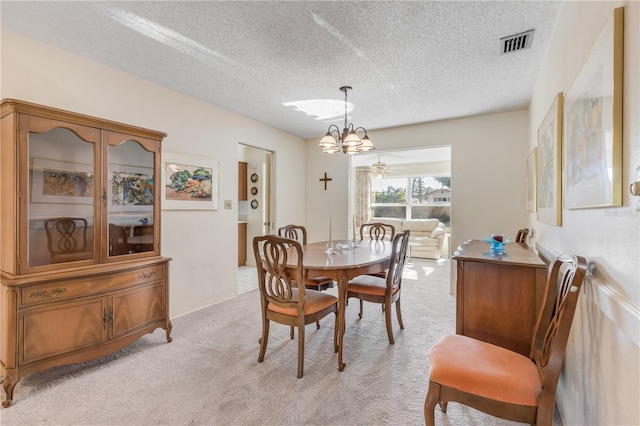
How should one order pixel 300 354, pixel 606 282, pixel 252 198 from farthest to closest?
pixel 252 198
pixel 300 354
pixel 606 282

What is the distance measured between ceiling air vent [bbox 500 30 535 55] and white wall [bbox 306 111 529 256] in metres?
Result: 1.78

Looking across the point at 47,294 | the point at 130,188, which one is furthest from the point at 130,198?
the point at 47,294

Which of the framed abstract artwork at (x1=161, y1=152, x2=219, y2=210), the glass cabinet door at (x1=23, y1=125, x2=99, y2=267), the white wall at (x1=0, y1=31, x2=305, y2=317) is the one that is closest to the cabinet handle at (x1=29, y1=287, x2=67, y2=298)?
the glass cabinet door at (x1=23, y1=125, x2=99, y2=267)

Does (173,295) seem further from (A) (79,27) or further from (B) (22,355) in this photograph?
(A) (79,27)

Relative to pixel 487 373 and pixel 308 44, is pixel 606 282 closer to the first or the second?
pixel 487 373

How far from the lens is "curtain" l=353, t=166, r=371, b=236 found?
834 centimetres

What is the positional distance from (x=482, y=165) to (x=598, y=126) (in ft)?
10.1

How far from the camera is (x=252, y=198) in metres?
5.70

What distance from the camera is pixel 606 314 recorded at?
109 cm

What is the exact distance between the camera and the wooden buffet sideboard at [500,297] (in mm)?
1753

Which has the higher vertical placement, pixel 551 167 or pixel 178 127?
pixel 178 127

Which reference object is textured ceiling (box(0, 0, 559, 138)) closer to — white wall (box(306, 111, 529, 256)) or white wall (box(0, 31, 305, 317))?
white wall (box(0, 31, 305, 317))

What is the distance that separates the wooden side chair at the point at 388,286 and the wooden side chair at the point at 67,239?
215 cm

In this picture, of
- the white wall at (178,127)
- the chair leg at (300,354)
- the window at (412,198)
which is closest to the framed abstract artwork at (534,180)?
the chair leg at (300,354)
